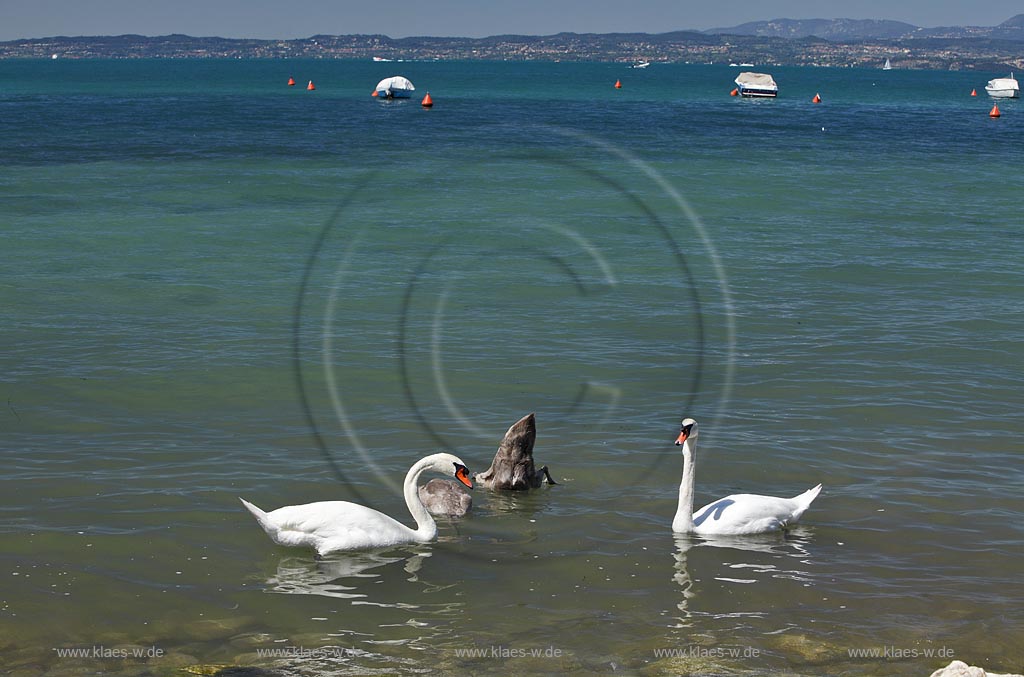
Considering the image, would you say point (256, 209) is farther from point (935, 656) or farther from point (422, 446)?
point (935, 656)

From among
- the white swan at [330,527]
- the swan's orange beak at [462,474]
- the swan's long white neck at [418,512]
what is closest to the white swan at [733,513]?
the swan's orange beak at [462,474]

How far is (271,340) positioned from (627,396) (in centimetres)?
601

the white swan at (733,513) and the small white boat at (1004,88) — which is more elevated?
the small white boat at (1004,88)

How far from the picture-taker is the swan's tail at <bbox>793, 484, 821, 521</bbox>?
11.1 meters

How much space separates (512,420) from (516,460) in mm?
2588

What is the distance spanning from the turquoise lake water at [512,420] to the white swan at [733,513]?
8.7 inches

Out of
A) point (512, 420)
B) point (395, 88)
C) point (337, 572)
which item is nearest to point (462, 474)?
point (337, 572)

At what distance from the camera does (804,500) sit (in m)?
11.2

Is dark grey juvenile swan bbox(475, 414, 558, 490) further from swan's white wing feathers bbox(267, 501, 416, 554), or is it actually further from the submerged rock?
the submerged rock

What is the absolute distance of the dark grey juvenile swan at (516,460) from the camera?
12.0 m

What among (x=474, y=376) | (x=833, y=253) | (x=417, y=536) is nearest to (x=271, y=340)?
(x=474, y=376)

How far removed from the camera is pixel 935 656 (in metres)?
8.59

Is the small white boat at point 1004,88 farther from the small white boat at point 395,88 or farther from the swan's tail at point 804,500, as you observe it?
the swan's tail at point 804,500

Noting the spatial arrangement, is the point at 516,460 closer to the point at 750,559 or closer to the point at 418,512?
the point at 418,512
